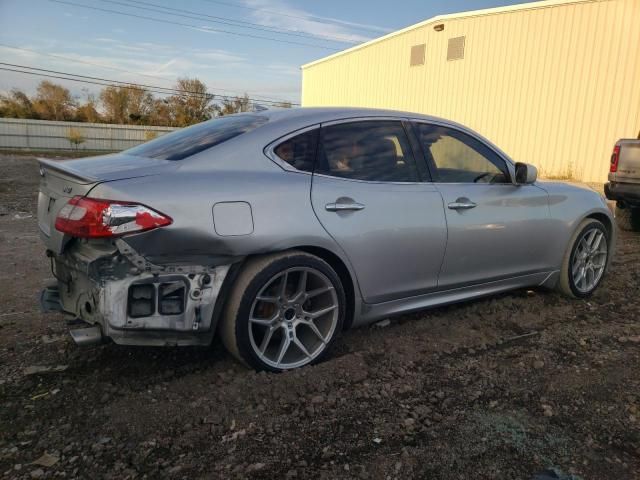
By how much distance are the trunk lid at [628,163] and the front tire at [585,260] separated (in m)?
3.34

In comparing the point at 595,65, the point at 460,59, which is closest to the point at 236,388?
the point at 595,65

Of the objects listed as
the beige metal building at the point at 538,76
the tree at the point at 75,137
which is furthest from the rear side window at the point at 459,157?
the tree at the point at 75,137

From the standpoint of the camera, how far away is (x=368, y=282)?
3.12 metres

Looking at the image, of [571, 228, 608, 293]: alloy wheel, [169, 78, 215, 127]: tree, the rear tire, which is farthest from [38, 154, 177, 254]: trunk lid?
[169, 78, 215, 127]: tree

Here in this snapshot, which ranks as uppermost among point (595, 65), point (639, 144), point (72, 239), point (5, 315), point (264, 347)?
point (595, 65)

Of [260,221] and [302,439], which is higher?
[260,221]

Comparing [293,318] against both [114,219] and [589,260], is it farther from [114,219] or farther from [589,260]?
[589,260]

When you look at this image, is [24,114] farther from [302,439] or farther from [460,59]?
[302,439]

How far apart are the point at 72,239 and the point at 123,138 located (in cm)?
4540

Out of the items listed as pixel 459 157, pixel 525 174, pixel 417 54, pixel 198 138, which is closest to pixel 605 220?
pixel 525 174

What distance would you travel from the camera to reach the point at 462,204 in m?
3.51

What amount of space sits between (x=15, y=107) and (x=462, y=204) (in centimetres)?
5161

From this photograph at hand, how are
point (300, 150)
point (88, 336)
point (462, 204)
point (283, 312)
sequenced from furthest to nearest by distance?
1. point (462, 204)
2. point (300, 150)
3. point (283, 312)
4. point (88, 336)

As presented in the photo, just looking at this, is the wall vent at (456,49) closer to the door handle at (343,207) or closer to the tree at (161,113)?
the door handle at (343,207)
